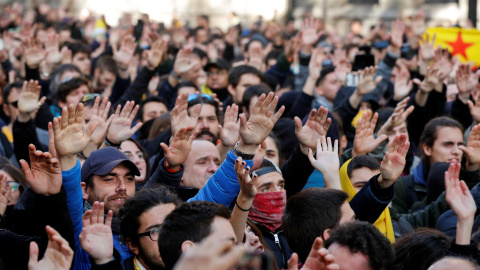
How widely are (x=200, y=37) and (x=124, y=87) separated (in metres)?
7.36

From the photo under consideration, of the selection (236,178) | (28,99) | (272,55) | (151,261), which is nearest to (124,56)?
(28,99)

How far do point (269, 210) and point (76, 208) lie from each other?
3.91 ft

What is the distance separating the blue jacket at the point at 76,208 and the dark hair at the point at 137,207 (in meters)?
→ 0.13

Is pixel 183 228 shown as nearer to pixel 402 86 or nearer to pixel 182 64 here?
pixel 182 64

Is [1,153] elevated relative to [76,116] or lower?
→ lower

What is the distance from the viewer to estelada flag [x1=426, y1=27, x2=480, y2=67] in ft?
35.5

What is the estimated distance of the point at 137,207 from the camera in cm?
396

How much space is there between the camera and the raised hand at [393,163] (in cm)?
457

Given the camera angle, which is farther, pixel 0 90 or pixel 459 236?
pixel 0 90

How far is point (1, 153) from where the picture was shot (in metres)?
6.98

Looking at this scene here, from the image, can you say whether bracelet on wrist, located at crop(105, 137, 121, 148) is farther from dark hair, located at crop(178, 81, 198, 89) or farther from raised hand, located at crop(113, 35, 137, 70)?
raised hand, located at crop(113, 35, 137, 70)

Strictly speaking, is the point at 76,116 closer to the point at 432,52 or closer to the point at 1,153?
the point at 1,153

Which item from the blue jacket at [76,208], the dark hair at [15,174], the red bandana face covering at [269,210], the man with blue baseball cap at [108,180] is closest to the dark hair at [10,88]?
the dark hair at [15,174]

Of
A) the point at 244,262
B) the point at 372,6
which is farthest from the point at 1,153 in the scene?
the point at 372,6
